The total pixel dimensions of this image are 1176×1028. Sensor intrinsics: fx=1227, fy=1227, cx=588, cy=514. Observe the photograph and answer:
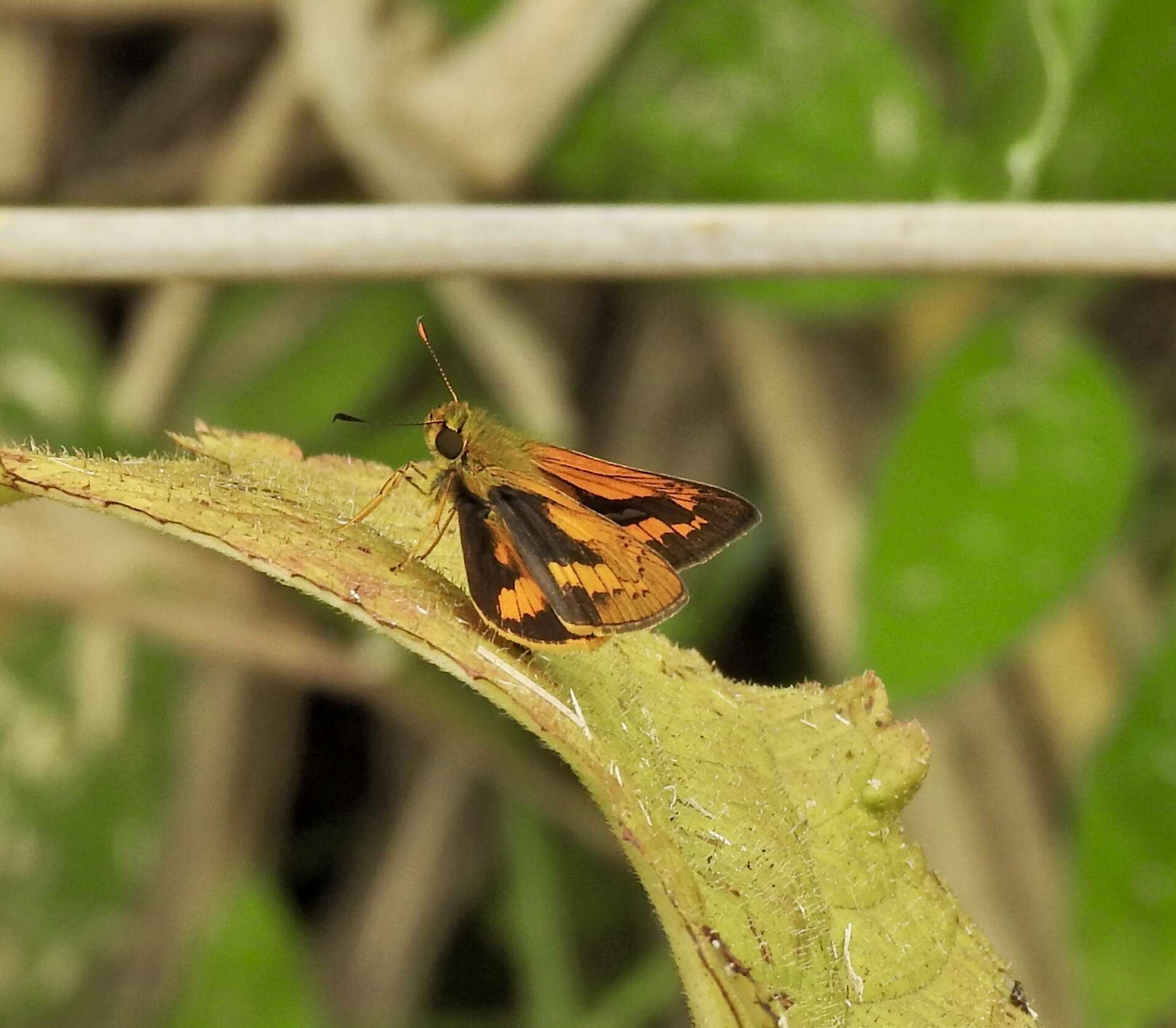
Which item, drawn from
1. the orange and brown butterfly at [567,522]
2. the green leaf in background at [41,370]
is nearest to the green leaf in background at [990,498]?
the orange and brown butterfly at [567,522]

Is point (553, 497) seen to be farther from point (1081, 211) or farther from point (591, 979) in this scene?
point (591, 979)

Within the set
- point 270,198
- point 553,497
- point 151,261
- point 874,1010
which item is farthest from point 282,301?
point 874,1010

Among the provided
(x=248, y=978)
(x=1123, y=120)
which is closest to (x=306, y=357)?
(x=248, y=978)

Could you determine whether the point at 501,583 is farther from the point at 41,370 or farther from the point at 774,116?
the point at 41,370

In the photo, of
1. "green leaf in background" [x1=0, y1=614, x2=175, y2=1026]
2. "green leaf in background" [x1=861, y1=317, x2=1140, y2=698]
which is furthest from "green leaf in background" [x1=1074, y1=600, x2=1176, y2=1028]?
"green leaf in background" [x1=0, y1=614, x2=175, y2=1026]

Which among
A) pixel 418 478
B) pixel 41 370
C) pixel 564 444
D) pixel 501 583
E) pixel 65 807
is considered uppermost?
pixel 41 370

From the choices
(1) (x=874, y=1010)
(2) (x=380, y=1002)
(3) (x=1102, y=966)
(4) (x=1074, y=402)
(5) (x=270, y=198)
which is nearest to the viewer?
(1) (x=874, y=1010)
